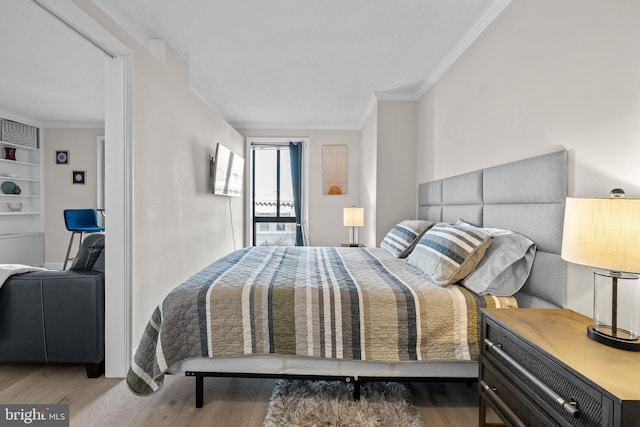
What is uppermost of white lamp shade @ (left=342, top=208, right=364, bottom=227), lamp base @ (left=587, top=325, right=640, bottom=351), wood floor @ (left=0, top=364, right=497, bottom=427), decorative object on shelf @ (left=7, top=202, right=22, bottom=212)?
decorative object on shelf @ (left=7, top=202, right=22, bottom=212)

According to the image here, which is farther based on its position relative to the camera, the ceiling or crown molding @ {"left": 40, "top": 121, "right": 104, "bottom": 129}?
crown molding @ {"left": 40, "top": 121, "right": 104, "bottom": 129}

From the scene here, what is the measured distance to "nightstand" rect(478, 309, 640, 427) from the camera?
33.6 inches

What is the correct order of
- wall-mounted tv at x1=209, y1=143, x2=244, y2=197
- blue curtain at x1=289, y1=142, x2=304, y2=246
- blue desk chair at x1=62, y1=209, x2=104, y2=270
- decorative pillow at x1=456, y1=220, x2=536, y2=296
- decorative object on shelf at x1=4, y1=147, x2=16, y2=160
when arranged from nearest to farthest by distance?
decorative pillow at x1=456, y1=220, x2=536, y2=296, wall-mounted tv at x1=209, y1=143, x2=244, y2=197, blue desk chair at x1=62, y1=209, x2=104, y2=270, decorative object on shelf at x1=4, y1=147, x2=16, y2=160, blue curtain at x1=289, y1=142, x2=304, y2=246

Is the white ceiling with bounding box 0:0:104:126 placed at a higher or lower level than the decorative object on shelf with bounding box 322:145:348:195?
higher

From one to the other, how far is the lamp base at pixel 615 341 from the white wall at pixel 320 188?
4.37 meters

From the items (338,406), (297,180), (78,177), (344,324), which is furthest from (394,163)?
(78,177)

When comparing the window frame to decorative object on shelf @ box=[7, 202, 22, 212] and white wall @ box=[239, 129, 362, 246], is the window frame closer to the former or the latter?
white wall @ box=[239, 129, 362, 246]

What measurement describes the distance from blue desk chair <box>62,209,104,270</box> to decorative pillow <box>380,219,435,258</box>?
441cm

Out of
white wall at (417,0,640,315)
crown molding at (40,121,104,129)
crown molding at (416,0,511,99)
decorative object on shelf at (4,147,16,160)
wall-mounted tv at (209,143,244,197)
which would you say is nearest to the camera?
white wall at (417,0,640,315)

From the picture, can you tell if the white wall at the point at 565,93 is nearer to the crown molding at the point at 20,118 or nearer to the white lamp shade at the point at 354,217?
the white lamp shade at the point at 354,217

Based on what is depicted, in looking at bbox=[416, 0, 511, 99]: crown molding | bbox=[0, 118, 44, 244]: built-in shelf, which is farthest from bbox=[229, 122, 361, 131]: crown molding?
bbox=[0, 118, 44, 244]: built-in shelf

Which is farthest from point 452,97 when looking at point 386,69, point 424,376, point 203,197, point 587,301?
point 203,197

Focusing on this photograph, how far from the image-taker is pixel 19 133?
198 inches

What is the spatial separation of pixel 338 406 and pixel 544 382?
1.07 m
